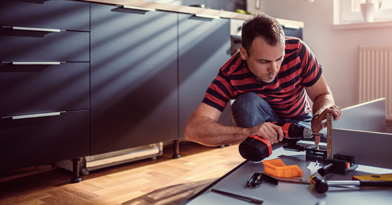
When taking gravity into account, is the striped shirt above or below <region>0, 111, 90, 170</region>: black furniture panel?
above

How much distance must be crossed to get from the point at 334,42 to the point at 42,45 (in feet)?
8.87

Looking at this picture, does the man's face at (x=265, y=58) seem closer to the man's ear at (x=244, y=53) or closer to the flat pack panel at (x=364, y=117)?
the man's ear at (x=244, y=53)

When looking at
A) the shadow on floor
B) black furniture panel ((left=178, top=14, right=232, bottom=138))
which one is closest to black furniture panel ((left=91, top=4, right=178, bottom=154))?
black furniture panel ((left=178, top=14, right=232, bottom=138))

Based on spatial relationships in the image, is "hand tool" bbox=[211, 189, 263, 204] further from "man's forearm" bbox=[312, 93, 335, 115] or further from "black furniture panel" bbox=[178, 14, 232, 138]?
"black furniture panel" bbox=[178, 14, 232, 138]

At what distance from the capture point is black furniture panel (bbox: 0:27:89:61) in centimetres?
175

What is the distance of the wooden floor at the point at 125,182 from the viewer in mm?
1748

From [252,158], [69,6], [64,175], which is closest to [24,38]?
[69,6]

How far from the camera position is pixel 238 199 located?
0.82 m

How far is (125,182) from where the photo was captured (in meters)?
→ 2.00

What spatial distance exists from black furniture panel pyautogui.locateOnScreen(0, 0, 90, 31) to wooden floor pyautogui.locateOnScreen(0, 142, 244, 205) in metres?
0.86

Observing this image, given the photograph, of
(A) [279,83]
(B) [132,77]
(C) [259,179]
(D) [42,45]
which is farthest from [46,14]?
(C) [259,179]

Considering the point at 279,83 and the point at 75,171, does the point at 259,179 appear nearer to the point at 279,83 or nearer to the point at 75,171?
the point at 279,83

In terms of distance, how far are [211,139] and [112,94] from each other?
941mm

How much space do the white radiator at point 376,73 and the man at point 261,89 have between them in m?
1.61
